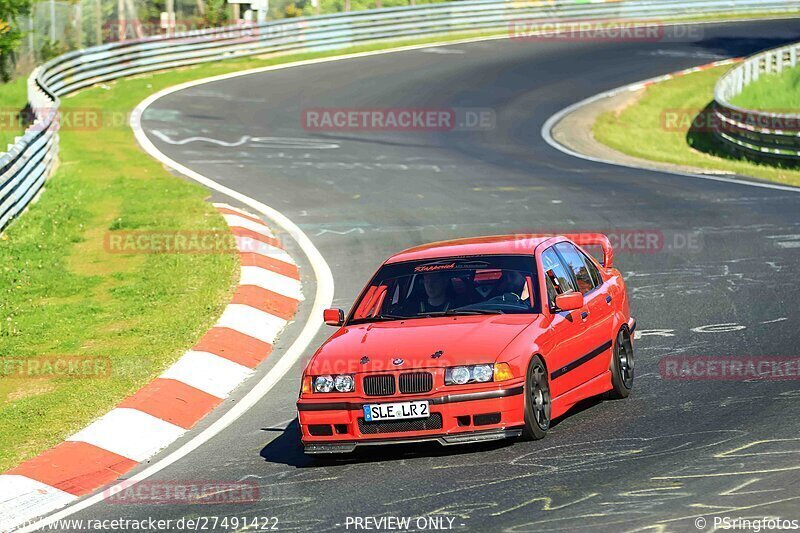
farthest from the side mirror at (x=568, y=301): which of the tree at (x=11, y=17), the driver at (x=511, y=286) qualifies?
the tree at (x=11, y=17)

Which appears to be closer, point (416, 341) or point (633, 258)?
point (416, 341)

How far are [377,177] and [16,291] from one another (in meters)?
9.33

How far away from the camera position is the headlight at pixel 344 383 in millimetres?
8672

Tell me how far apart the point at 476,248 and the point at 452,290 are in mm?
611

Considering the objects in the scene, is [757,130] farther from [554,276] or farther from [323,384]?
[323,384]

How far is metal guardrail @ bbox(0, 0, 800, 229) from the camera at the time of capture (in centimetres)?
2339

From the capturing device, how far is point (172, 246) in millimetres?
16766

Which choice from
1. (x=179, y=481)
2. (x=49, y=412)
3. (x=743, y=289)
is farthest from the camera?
(x=743, y=289)

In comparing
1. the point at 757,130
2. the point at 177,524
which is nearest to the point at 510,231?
the point at 177,524

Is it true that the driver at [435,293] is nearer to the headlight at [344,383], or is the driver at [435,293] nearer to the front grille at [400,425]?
the headlight at [344,383]

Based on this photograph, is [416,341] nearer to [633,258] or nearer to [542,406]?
[542,406]

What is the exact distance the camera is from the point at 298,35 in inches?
1693

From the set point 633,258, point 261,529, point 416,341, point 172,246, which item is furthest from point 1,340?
point 633,258

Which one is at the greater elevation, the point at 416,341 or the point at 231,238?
the point at 416,341
